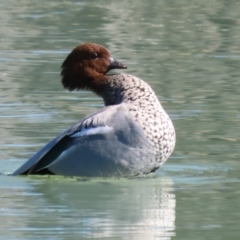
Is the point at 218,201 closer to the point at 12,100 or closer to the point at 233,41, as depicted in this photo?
the point at 12,100

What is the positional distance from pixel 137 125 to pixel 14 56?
27.1 feet

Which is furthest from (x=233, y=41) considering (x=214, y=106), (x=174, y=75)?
(x=214, y=106)

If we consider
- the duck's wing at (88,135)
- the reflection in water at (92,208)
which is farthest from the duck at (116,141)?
the reflection in water at (92,208)

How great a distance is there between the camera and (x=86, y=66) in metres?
9.44

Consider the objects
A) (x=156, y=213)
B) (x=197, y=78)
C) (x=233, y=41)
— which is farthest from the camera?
(x=233, y=41)

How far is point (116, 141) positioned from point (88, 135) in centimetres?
27

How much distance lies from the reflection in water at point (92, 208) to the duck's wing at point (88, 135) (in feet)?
0.48

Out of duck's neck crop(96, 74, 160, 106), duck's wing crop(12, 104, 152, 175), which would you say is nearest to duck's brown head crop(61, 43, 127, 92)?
duck's neck crop(96, 74, 160, 106)

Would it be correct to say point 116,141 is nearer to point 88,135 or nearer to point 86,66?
point 88,135

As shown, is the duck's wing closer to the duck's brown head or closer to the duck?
the duck

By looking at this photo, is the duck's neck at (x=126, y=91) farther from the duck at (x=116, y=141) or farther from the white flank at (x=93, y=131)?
the white flank at (x=93, y=131)

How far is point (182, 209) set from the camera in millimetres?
7781

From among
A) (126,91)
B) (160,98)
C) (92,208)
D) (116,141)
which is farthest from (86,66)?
(160,98)

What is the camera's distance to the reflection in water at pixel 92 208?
7125mm
